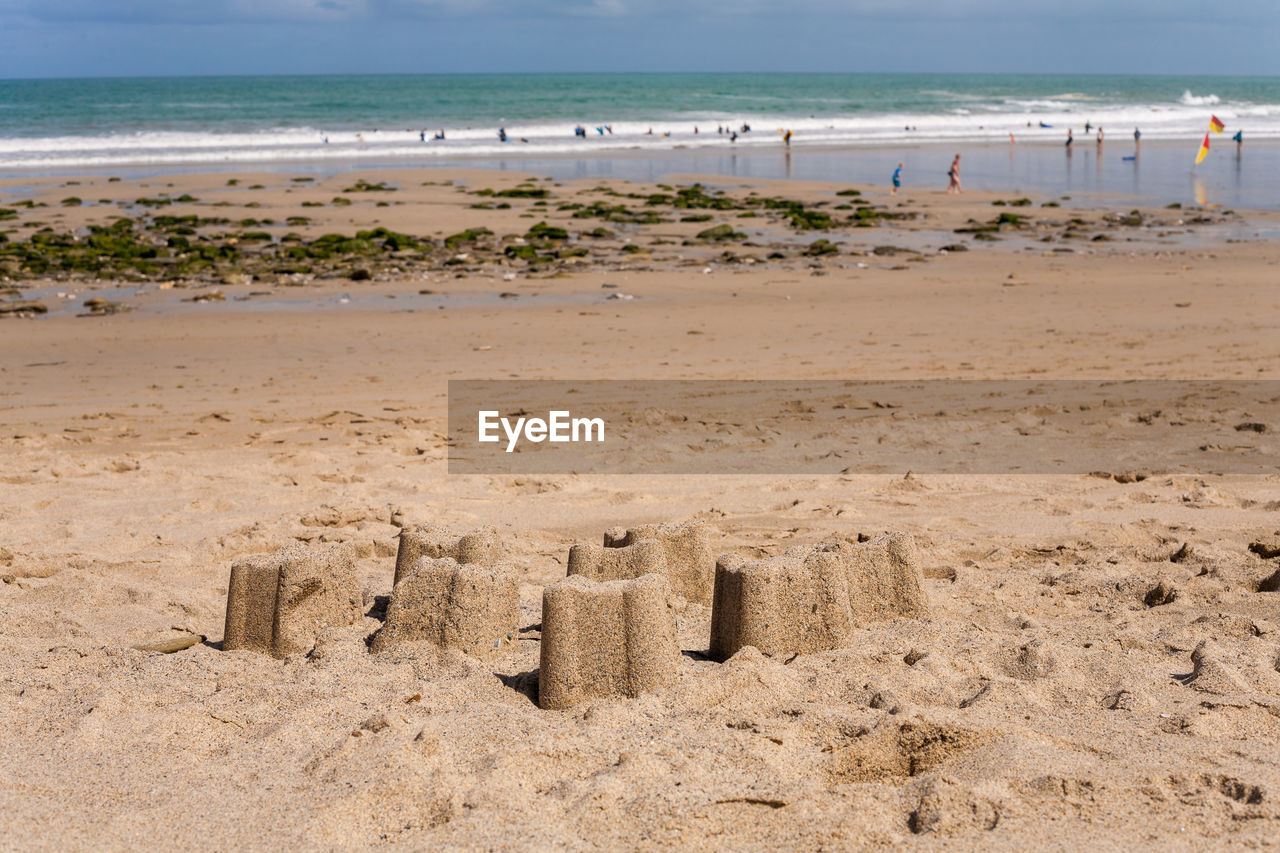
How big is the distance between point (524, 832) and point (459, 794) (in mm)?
288

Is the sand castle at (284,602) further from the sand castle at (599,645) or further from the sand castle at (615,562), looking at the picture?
the sand castle at (599,645)

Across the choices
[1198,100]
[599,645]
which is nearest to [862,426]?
[599,645]

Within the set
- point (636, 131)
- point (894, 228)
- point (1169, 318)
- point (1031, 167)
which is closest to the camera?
point (1169, 318)

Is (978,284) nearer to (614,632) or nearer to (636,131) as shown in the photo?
(614,632)

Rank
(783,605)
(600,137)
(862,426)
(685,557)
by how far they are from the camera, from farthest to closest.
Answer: (600,137)
(862,426)
(685,557)
(783,605)

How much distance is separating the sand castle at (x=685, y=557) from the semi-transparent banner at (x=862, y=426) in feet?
8.12

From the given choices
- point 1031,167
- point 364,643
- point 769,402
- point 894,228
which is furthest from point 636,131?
point 364,643

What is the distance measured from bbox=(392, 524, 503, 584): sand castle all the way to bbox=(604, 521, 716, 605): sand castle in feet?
1.71

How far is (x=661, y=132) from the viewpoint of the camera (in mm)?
57094

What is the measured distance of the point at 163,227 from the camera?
23031 mm

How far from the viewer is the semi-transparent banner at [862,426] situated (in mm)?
7770

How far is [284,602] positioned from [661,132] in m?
54.7

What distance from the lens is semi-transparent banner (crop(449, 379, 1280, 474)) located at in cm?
777

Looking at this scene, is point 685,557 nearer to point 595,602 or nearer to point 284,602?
point 595,602
